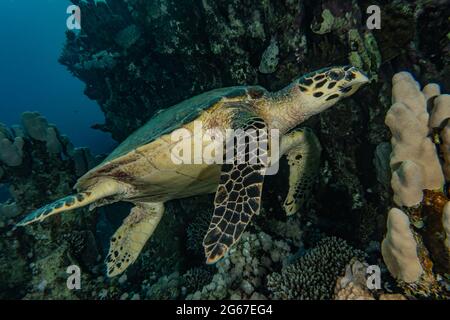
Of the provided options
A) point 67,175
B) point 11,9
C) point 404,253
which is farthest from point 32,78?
point 404,253

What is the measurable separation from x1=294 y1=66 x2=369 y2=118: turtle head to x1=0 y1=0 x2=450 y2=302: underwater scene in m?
0.02

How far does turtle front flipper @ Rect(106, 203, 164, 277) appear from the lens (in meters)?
4.16

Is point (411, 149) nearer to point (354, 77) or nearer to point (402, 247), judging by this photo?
point (402, 247)

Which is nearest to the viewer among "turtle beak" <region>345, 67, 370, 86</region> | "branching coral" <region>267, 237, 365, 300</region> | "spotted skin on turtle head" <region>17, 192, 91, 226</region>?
"branching coral" <region>267, 237, 365, 300</region>

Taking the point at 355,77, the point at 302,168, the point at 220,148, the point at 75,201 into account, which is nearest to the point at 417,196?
the point at 355,77

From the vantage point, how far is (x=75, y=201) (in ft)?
11.2

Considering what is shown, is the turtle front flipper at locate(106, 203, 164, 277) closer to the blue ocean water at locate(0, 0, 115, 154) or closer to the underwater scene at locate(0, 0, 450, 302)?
the underwater scene at locate(0, 0, 450, 302)

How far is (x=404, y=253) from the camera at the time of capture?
7.07ft

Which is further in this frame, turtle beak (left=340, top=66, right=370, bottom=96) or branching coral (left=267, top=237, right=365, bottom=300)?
turtle beak (left=340, top=66, right=370, bottom=96)

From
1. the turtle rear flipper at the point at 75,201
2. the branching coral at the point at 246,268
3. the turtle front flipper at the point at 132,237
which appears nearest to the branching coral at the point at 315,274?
the branching coral at the point at 246,268

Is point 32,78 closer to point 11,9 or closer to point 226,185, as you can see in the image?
point 11,9

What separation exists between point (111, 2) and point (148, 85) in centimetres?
398

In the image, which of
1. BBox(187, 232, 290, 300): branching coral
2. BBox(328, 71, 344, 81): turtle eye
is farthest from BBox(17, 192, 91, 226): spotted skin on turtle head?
BBox(328, 71, 344, 81): turtle eye
